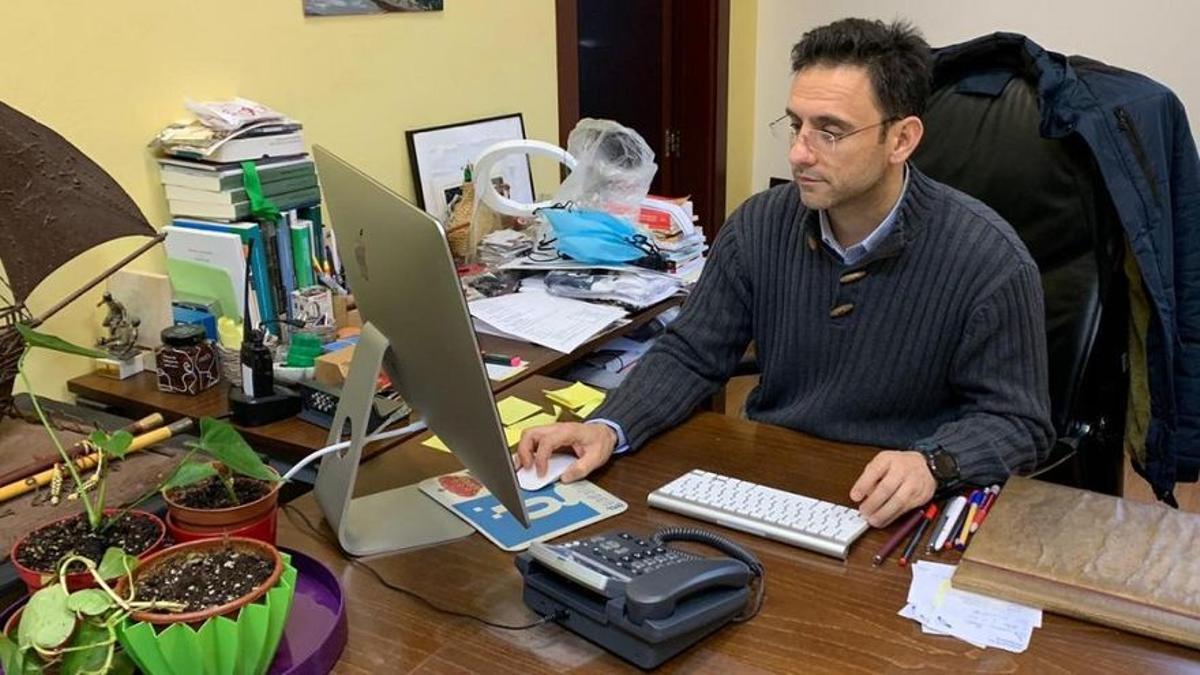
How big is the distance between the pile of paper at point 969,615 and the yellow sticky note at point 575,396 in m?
0.67

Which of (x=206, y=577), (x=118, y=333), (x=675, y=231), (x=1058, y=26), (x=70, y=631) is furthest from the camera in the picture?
(x=1058, y=26)

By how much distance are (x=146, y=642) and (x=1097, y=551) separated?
3.21 feet

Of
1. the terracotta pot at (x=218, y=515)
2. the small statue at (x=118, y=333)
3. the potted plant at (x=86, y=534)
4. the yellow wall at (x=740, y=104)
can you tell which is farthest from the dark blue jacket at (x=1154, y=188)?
the yellow wall at (x=740, y=104)

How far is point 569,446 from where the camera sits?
143cm

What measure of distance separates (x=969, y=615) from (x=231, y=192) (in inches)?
57.3

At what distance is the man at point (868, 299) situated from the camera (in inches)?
60.9

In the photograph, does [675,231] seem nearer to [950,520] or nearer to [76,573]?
[950,520]

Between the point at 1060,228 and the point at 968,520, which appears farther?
the point at 1060,228

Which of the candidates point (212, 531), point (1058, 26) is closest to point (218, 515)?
point (212, 531)

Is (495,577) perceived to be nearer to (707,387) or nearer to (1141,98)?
(707,387)

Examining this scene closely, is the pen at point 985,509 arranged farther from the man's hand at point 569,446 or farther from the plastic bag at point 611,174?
the plastic bag at point 611,174

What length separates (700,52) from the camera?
3.76 m

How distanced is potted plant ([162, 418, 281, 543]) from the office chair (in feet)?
4.02

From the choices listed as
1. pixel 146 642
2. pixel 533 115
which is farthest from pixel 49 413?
pixel 533 115
